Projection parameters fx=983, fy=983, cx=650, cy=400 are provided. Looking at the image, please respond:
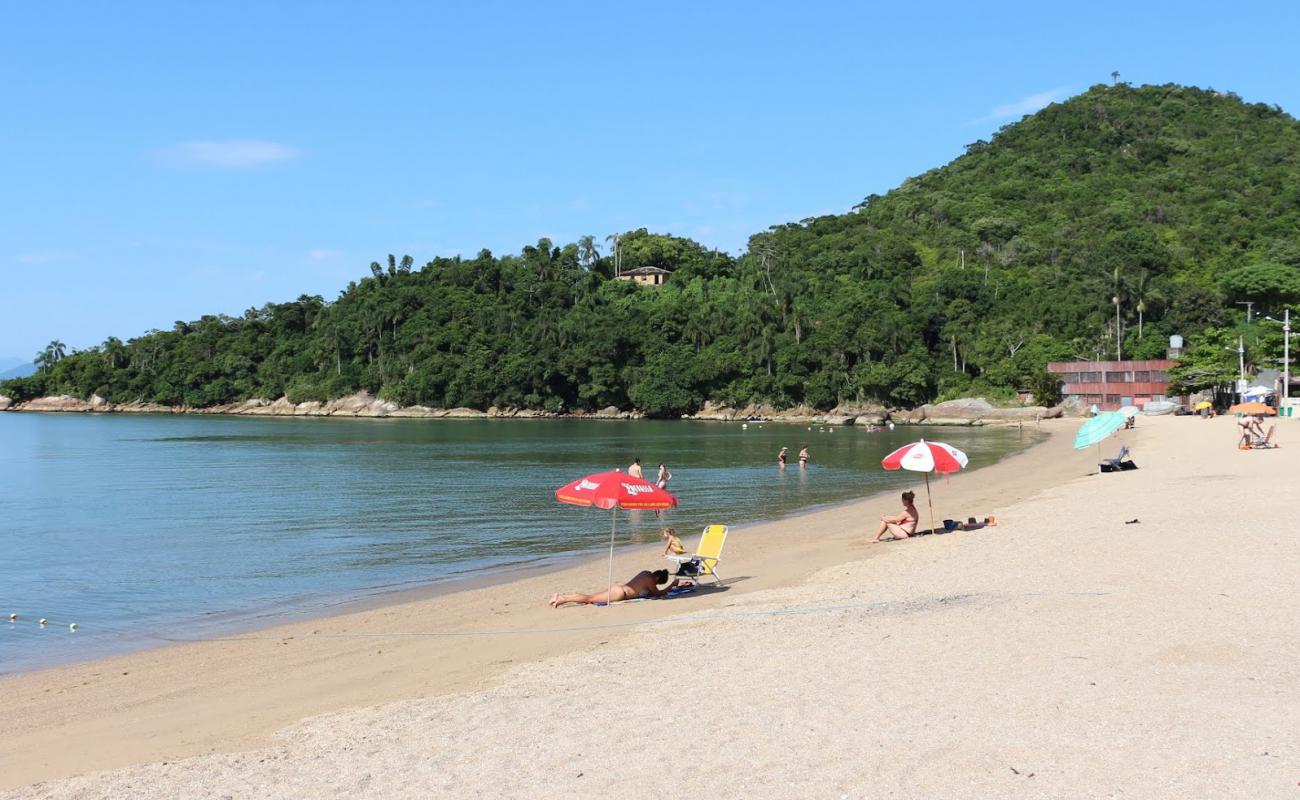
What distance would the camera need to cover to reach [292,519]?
28.6 meters

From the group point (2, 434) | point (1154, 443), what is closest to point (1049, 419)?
point (1154, 443)

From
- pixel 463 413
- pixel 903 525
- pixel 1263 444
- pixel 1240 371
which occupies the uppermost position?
pixel 1240 371

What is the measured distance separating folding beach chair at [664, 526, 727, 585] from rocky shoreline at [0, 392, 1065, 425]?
8328cm

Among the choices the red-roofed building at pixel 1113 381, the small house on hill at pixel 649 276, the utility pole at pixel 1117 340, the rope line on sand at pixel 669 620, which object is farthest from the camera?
the small house on hill at pixel 649 276

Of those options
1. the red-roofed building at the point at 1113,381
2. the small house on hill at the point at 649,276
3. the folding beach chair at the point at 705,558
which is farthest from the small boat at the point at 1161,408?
the small house on hill at the point at 649,276

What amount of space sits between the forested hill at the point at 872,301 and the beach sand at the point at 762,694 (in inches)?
3338

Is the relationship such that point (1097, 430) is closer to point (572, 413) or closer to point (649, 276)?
point (572, 413)

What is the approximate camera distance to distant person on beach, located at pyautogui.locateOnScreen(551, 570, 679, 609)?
13.7m

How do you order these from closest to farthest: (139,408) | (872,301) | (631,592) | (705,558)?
1. (631,592)
2. (705,558)
3. (872,301)
4. (139,408)

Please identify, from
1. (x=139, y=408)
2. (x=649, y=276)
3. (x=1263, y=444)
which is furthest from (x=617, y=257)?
(x=1263, y=444)

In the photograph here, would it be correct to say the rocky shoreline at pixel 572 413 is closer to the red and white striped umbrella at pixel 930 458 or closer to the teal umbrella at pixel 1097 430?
the teal umbrella at pixel 1097 430

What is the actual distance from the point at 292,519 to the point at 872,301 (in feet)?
340

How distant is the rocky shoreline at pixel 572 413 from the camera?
98.6 m

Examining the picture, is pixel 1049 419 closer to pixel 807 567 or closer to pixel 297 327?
pixel 807 567
